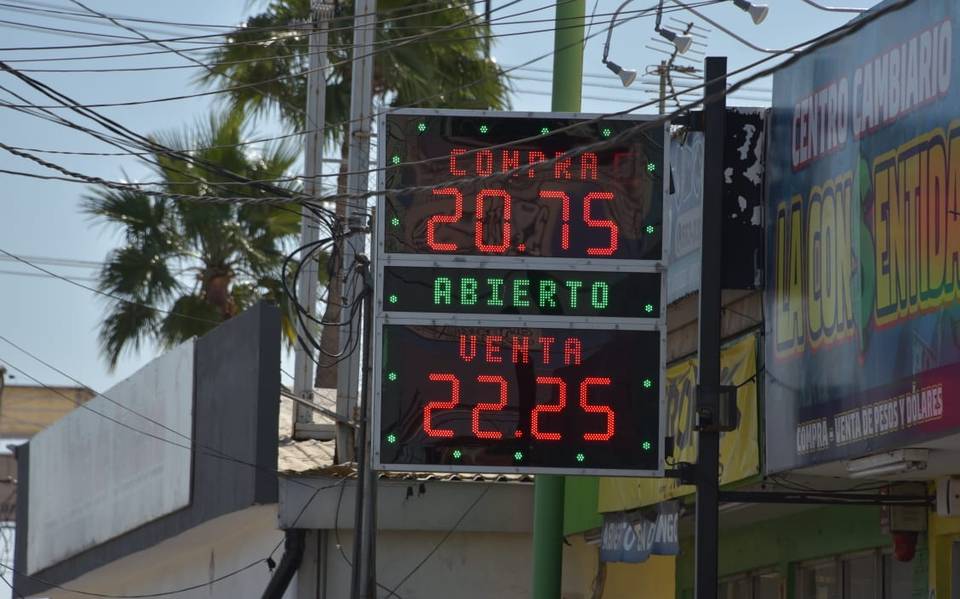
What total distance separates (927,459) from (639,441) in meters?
1.62

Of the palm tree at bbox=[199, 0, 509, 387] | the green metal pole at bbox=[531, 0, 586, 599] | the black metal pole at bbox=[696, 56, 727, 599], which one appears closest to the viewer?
the black metal pole at bbox=[696, 56, 727, 599]

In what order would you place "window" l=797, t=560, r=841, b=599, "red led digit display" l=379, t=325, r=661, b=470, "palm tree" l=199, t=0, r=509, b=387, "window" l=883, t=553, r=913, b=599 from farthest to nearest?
"palm tree" l=199, t=0, r=509, b=387
"window" l=797, t=560, r=841, b=599
"window" l=883, t=553, r=913, b=599
"red led digit display" l=379, t=325, r=661, b=470

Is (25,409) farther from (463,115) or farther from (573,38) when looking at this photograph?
(463,115)

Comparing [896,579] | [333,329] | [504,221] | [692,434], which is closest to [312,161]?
[333,329]

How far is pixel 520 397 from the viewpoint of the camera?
9.88 meters

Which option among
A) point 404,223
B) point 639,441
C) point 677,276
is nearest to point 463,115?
point 404,223

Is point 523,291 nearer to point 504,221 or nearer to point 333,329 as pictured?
point 504,221

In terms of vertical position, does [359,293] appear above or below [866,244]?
above

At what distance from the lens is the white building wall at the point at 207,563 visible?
18.4 meters

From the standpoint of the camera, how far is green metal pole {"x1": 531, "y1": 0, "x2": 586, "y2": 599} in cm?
1441

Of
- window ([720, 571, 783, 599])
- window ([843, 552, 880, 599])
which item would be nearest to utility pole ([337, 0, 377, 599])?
window ([720, 571, 783, 599])

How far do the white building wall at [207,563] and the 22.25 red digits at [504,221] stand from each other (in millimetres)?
7545

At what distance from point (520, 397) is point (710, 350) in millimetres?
1149

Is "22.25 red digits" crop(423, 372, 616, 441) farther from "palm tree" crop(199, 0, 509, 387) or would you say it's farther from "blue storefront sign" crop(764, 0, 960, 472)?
"palm tree" crop(199, 0, 509, 387)
